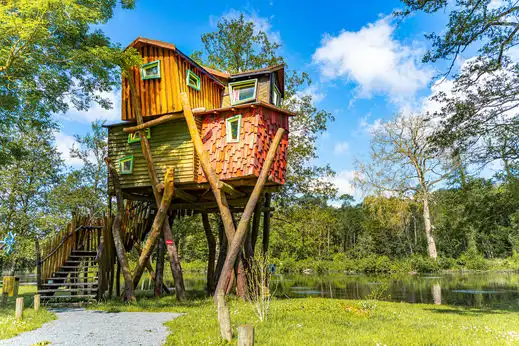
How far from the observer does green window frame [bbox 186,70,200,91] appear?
14273 mm

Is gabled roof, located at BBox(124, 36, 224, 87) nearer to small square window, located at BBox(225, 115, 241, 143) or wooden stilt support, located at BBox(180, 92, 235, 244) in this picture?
wooden stilt support, located at BBox(180, 92, 235, 244)

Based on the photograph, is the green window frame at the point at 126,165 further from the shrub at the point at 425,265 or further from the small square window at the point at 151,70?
the shrub at the point at 425,265

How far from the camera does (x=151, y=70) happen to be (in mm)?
14461

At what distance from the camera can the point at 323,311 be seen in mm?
10297

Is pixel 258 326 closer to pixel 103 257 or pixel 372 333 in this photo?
pixel 372 333

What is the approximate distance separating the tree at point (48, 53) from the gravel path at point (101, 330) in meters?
6.75

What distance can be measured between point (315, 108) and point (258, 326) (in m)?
16.0

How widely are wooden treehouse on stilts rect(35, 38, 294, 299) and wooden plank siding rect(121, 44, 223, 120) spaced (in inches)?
1.5

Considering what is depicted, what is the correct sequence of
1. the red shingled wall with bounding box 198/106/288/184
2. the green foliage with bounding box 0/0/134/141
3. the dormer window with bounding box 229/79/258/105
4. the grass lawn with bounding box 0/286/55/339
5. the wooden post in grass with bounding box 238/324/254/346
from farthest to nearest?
the dormer window with bounding box 229/79/258/105 < the red shingled wall with bounding box 198/106/288/184 < the green foliage with bounding box 0/0/134/141 < the grass lawn with bounding box 0/286/55/339 < the wooden post in grass with bounding box 238/324/254/346

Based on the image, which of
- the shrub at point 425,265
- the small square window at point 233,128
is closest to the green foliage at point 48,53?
the small square window at point 233,128

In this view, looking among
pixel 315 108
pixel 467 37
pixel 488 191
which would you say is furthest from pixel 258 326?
pixel 315 108

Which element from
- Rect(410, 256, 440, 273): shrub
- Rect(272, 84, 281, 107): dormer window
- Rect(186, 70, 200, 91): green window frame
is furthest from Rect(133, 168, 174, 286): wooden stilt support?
Rect(410, 256, 440, 273): shrub

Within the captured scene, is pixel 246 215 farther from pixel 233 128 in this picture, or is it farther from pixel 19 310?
pixel 19 310

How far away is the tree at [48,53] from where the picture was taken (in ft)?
34.7
